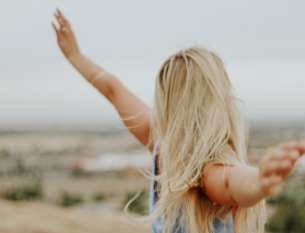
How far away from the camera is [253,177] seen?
136cm

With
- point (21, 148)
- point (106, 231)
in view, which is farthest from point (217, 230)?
point (21, 148)

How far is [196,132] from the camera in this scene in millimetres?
1899

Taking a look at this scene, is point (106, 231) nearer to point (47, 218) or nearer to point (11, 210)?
point (47, 218)

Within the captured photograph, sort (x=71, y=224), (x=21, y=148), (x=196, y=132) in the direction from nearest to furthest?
(x=196, y=132), (x=71, y=224), (x=21, y=148)

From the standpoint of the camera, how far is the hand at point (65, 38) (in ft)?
8.48

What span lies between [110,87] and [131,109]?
169 mm

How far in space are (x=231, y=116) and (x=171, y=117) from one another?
205 mm

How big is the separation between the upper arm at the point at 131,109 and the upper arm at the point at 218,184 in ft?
1.79

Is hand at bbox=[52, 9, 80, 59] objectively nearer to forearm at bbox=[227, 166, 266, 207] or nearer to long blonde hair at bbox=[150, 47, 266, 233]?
long blonde hair at bbox=[150, 47, 266, 233]

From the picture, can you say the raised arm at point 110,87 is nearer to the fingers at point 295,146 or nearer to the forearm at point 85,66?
the forearm at point 85,66

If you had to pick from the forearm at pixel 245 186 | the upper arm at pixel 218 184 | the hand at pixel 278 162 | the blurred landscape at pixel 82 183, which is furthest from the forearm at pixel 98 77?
the hand at pixel 278 162

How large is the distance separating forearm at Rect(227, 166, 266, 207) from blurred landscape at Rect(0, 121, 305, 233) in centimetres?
16

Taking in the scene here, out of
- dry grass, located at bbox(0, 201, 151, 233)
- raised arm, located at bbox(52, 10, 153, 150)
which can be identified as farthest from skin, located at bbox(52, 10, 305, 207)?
dry grass, located at bbox(0, 201, 151, 233)

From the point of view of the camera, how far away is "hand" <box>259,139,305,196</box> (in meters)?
1.14
